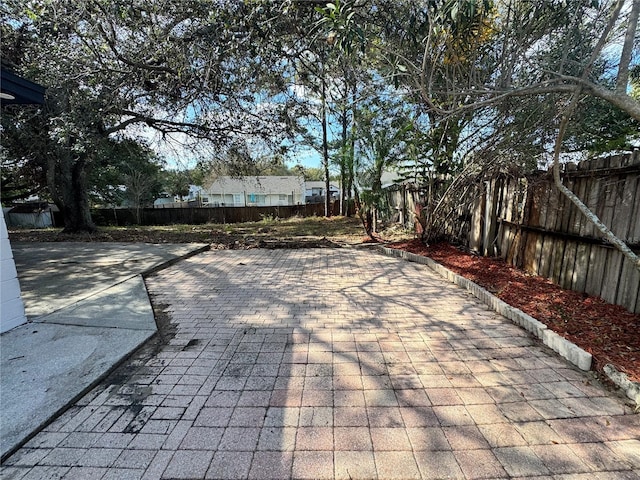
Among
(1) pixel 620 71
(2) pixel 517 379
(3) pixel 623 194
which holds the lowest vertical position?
(2) pixel 517 379

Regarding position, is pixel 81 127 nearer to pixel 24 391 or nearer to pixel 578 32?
pixel 24 391

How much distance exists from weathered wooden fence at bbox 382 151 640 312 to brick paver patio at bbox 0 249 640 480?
42.0 inches

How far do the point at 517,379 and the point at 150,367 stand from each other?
2.88 meters

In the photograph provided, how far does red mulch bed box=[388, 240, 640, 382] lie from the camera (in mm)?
2404

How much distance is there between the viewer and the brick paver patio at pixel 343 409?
157 cm

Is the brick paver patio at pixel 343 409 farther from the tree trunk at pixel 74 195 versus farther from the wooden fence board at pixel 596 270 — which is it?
the tree trunk at pixel 74 195

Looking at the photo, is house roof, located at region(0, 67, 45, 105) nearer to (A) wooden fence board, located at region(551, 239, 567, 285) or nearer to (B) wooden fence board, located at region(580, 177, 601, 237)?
(B) wooden fence board, located at region(580, 177, 601, 237)

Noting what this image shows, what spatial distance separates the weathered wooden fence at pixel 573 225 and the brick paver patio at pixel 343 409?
107cm

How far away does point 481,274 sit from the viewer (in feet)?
15.0

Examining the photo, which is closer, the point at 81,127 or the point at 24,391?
the point at 24,391

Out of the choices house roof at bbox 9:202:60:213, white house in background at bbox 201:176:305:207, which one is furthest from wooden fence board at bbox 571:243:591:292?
white house in background at bbox 201:176:305:207

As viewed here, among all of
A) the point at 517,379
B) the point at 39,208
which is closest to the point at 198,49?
the point at 517,379

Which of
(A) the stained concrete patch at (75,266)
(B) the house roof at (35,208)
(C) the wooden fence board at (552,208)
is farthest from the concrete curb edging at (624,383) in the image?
(B) the house roof at (35,208)

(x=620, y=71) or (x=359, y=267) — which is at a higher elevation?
(x=620, y=71)
